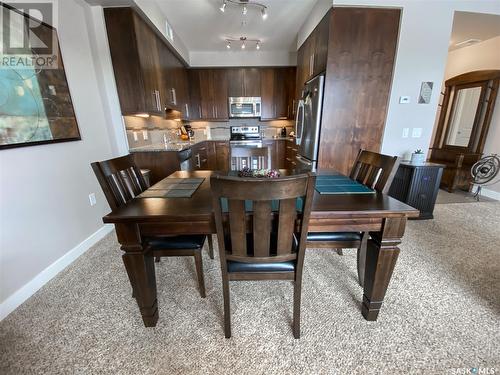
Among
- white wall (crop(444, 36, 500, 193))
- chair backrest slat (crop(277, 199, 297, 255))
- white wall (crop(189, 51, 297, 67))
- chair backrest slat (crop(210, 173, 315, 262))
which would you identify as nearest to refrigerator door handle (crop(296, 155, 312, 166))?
chair backrest slat (crop(210, 173, 315, 262))

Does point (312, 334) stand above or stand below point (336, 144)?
below

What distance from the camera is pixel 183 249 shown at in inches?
50.7

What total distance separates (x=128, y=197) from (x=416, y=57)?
3.35 meters

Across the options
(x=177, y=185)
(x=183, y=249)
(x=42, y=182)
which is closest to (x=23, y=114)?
(x=42, y=182)

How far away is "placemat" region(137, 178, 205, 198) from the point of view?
1.27 m

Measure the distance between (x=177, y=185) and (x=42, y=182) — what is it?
1148 mm

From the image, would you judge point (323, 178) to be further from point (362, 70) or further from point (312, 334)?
point (362, 70)

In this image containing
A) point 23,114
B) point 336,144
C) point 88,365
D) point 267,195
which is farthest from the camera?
point 336,144

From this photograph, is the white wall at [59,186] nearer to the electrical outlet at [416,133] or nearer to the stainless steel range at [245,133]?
the stainless steel range at [245,133]

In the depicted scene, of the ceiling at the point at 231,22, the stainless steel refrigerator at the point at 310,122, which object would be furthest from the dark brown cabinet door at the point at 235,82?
the stainless steel refrigerator at the point at 310,122

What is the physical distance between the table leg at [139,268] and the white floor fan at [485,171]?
15.1 feet

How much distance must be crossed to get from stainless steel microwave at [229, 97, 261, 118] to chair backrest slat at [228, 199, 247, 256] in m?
4.12

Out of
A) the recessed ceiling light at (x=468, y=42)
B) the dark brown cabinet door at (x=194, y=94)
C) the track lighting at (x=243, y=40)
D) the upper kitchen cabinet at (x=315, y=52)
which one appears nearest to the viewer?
the upper kitchen cabinet at (x=315, y=52)

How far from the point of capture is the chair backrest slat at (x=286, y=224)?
0.86 meters
